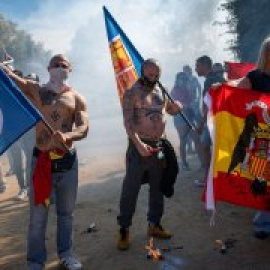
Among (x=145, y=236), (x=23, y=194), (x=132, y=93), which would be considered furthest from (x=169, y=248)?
(x=23, y=194)

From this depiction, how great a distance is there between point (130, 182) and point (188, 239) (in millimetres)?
1117

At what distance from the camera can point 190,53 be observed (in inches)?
3607

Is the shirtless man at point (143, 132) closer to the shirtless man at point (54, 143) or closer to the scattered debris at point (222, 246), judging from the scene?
the shirtless man at point (54, 143)

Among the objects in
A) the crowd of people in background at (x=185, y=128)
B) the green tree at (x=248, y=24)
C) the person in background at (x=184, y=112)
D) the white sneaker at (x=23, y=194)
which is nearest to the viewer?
the crowd of people in background at (x=185, y=128)

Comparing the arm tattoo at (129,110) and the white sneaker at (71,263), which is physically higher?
the arm tattoo at (129,110)

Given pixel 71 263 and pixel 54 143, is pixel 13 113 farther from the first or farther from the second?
pixel 71 263

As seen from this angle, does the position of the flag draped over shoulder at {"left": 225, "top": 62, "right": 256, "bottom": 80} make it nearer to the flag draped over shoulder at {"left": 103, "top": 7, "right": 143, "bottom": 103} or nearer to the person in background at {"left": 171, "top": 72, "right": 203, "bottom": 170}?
the flag draped over shoulder at {"left": 103, "top": 7, "right": 143, "bottom": 103}

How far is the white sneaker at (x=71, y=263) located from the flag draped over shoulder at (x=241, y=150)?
165 centimetres

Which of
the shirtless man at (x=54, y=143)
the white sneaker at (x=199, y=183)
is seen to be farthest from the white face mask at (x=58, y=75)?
the white sneaker at (x=199, y=183)

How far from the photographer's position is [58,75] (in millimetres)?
4766

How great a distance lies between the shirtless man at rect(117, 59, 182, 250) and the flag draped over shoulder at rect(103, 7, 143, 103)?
2.63 feet

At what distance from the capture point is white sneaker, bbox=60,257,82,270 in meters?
5.02

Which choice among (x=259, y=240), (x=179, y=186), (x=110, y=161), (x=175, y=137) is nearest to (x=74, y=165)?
(x=259, y=240)

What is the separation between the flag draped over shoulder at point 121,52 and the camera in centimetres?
619
